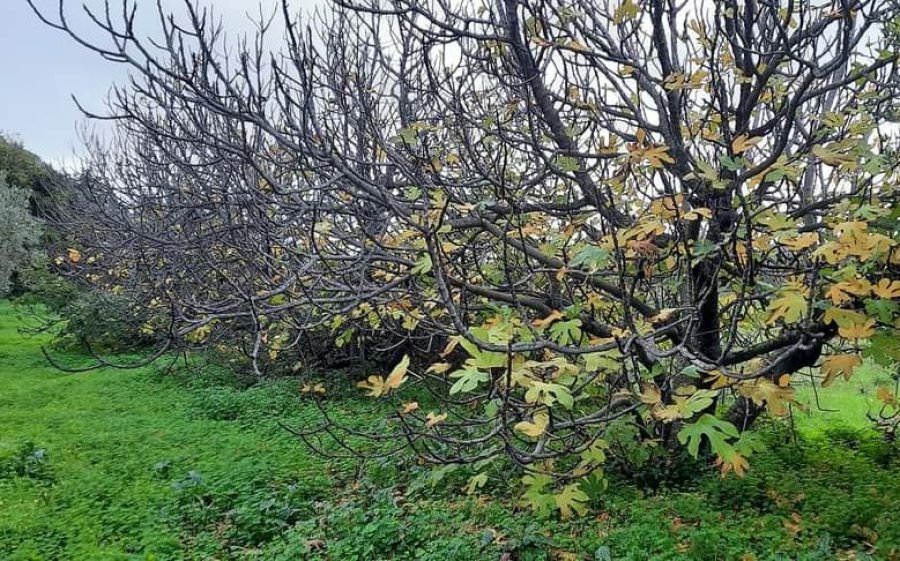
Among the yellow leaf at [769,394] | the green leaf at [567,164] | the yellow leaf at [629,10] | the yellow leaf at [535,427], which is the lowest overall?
the yellow leaf at [535,427]

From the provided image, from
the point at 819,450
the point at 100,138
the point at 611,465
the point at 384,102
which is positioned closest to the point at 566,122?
the point at 611,465

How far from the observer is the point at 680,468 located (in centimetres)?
389

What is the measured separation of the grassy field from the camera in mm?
3131

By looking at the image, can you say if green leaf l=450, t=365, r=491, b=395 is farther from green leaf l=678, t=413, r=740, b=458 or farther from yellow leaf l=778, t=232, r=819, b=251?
yellow leaf l=778, t=232, r=819, b=251

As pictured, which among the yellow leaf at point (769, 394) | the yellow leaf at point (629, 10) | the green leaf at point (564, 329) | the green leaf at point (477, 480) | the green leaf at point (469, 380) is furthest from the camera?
the green leaf at point (477, 480)

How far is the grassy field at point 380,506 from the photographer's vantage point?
3.13 m

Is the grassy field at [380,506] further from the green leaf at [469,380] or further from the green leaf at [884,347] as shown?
the green leaf at [469,380]

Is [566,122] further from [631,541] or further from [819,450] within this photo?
[819,450]

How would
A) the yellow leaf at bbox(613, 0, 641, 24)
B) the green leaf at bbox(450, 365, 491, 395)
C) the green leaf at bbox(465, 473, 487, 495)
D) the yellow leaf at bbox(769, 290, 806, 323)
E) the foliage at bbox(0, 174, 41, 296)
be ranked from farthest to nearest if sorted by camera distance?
the foliage at bbox(0, 174, 41, 296) → the green leaf at bbox(465, 473, 487, 495) → the yellow leaf at bbox(613, 0, 641, 24) → the yellow leaf at bbox(769, 290, 806, 323) → the green leaf at bbox(450, 365, 491, 395)

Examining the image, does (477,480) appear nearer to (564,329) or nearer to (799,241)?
(564,329)

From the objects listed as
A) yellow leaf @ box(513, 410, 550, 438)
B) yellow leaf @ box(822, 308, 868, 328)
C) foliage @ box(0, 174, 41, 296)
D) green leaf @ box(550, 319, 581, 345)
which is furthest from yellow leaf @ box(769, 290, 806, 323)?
foliage @ box(0, 174, 41, 296)

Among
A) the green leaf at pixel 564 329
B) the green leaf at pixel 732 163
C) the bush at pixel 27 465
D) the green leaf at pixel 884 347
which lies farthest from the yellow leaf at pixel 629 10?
the bush at pixel 27 465

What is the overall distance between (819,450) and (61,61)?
352 inches

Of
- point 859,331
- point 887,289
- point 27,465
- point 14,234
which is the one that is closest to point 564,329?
point 859,331
